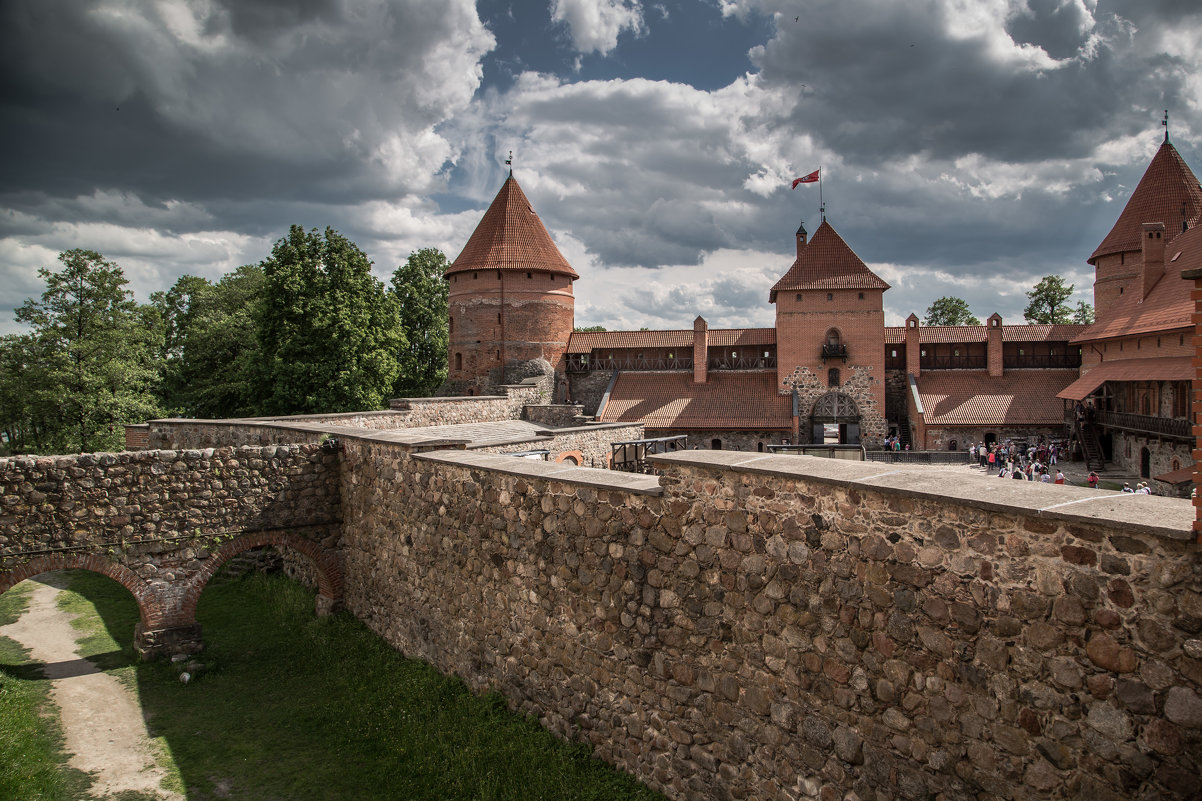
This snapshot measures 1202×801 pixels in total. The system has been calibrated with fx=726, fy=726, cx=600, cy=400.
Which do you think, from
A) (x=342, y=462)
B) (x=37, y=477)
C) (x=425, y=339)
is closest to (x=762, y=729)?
(x=342, y=462)

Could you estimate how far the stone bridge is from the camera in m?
8.43

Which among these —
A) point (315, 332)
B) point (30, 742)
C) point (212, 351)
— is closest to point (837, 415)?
point (315, 332)

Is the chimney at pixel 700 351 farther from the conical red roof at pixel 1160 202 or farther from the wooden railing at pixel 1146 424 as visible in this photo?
the conical red roof at pixel 1160 202

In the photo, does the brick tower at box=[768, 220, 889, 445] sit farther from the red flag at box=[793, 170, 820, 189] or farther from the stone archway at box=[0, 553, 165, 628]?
the stone archway at box=[0, 553, 165, 628]

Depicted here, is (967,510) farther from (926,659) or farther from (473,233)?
(473,233)

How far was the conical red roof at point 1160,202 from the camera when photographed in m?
31.8

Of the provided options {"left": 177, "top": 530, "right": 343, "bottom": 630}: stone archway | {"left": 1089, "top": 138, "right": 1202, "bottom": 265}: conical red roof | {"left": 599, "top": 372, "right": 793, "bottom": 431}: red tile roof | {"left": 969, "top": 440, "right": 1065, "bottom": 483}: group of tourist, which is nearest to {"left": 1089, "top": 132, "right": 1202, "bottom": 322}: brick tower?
{"left": 1089, "top": 138, "right": 1202, "bottom": 265}: conical red roof

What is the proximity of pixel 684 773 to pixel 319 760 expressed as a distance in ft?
12.7

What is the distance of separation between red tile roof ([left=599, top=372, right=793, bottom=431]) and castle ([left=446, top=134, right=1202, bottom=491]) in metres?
0.08

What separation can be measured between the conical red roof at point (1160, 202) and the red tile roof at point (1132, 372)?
25.4 ft

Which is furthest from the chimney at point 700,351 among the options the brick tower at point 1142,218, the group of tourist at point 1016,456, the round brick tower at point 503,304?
the brick tower at point 1142,218

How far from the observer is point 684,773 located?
217 inches

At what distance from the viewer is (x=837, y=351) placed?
31469 mm

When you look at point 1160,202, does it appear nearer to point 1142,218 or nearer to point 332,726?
point 1142,218
